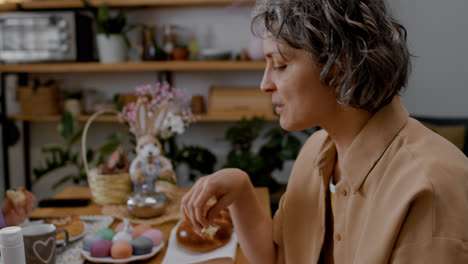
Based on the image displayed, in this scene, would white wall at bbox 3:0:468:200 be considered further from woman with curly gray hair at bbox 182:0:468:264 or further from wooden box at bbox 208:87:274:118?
woman with curly gray hair at bbox 182:0:468:264

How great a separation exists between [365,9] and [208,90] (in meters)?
2.85

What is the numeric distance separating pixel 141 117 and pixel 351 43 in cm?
107

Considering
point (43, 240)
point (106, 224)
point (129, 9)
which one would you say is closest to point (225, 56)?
point (129, 9)

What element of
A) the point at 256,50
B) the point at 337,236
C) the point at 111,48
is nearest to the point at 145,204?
the point at 337,236

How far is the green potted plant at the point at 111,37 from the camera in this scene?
10.2ft

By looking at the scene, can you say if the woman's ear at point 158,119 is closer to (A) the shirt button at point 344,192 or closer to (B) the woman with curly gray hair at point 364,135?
(B) the woman with curly gray hair at point 364,135

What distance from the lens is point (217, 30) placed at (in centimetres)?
345

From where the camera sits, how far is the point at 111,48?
10.3 ft

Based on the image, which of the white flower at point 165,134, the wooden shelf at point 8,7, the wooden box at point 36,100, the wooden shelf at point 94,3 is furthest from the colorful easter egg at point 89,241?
the wooden shelf at point 8,7

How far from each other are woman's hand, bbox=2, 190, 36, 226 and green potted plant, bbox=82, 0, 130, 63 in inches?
80.8

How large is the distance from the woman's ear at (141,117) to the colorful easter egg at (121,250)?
1.98 ft

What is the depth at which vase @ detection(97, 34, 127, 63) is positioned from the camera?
10.3 feet

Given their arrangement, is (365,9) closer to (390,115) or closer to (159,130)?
(390,115)

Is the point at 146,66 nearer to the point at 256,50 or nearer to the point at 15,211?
the point at 256,50
